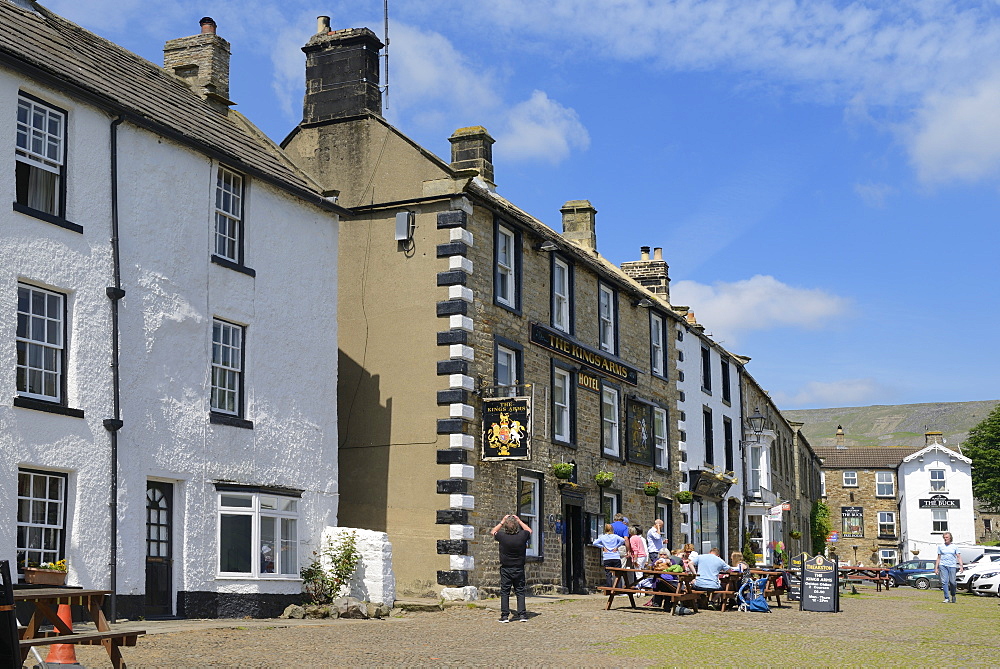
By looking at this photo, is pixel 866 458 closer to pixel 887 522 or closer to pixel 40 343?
pixel 887 522

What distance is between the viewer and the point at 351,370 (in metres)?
23.9

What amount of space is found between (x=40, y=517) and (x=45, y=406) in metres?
1.45

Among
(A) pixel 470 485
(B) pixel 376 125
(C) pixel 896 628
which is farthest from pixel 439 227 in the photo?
(C) pixel 896 628

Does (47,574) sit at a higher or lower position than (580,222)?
lower

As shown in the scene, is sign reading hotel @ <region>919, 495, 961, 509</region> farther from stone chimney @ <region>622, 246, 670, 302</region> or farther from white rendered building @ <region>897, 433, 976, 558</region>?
stone chimney @ <region>622, 246, 670, 302</region>

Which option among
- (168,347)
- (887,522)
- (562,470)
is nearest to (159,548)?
(168,347)

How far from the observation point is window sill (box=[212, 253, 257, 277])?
1888 cm

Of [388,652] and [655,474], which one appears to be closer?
[388,652]

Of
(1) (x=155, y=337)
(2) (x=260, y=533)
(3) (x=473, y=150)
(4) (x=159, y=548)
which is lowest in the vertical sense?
(4) (x=159, y=548)

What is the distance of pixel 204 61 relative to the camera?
22719 mm

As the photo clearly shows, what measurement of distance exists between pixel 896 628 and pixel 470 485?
8.09 metres

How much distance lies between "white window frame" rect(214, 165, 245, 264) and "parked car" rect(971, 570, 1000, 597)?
95.9 feet

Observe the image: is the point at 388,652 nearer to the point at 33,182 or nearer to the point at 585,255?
the point at 33,182

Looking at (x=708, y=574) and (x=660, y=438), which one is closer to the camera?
(x=708, y=574)
